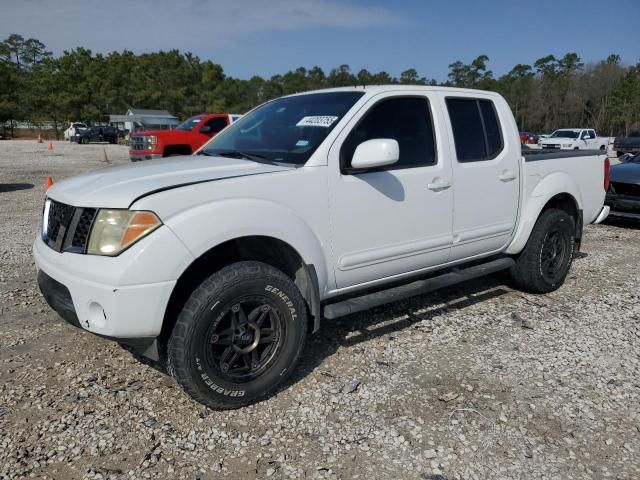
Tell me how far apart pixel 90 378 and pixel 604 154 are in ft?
17.3

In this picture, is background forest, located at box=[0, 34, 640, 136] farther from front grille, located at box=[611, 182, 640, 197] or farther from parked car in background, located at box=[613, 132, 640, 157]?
front grille, located at box=[611, 182, 640, 197]

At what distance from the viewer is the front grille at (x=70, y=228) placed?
2764 mm

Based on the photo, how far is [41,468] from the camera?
252 cm

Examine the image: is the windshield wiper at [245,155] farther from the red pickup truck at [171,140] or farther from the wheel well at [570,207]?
the red pickup truck at [171,140]

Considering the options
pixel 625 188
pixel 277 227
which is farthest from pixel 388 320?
pixel 625 188

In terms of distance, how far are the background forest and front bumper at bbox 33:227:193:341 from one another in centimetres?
4973

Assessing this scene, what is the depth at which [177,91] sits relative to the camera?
6412cm

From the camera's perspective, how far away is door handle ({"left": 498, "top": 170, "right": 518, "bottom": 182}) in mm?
4348

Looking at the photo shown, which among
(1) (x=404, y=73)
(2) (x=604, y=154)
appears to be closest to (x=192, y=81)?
(1) (x=404, y=73)

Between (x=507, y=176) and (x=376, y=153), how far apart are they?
5.80 ft

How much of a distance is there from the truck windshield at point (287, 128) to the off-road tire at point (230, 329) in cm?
83

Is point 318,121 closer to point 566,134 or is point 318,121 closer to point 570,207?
point 570,207

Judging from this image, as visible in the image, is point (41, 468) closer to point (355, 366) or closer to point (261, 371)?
point (261, 371)

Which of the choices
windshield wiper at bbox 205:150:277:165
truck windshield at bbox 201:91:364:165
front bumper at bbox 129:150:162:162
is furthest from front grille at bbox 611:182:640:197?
front bumper at bbox 129:150:162:162
